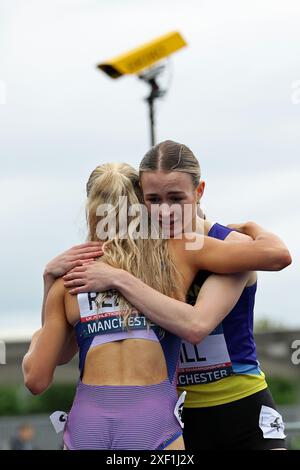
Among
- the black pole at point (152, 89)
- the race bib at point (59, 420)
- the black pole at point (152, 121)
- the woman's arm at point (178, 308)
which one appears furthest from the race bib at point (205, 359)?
the black pole at point (152, 89)

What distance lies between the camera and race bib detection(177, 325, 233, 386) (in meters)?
5.79

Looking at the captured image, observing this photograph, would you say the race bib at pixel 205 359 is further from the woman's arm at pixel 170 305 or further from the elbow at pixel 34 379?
the elbow at pixel 34 379

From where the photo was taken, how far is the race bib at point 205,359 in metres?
5.79

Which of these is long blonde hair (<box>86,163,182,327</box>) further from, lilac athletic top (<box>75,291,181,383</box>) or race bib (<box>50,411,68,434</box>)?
race bib (<box>50,411,68,434</box>)

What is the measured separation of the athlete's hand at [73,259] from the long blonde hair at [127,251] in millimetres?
50

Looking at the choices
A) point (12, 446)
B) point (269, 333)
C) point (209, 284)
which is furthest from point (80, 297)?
point (269, 333)

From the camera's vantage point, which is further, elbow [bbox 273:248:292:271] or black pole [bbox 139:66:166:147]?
black pole [bbox 139:66:166:147]

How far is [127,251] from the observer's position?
209 inches

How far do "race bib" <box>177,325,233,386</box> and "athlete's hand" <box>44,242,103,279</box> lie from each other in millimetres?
747

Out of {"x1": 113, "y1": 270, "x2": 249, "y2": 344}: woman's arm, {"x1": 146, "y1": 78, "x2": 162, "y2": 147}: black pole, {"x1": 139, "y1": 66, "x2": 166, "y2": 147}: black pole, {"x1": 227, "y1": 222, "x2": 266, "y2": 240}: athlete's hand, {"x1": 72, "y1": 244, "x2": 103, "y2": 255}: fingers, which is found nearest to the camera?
{"x1": 113, "y1": 270, "x2": 249, "y2": 344}: woman's arm

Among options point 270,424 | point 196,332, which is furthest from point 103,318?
point 270,424

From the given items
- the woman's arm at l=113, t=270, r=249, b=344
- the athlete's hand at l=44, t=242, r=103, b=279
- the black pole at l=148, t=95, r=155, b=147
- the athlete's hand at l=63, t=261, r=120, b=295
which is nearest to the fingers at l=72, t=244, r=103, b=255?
the athlete's hand at l=44, t=242, r=103, b=279
